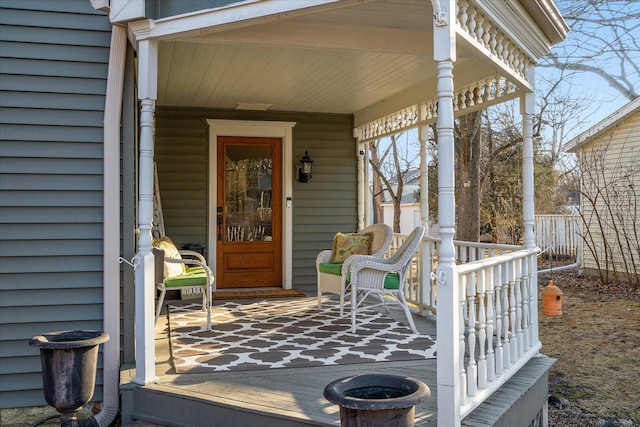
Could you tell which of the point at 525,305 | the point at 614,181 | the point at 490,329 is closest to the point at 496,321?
the point at 490,329

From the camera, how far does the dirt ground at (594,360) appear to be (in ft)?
15.1

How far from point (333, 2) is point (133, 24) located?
1297 millimetres

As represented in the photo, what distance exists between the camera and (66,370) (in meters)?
3.13

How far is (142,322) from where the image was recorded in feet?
11.2

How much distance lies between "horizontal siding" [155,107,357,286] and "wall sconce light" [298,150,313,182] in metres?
0.10

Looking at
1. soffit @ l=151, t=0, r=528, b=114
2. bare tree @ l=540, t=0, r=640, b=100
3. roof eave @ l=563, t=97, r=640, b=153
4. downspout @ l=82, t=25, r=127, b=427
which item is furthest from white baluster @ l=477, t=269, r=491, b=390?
bare tree @ l=540, t=0, r=640, b=100

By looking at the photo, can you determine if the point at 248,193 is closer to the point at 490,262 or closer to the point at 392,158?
the point at 490,262

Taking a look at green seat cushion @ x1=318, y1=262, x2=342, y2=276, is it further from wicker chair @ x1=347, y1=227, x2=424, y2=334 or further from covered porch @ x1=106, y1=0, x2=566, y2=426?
covered porch @ x1=106, y1=0, x2=566, y2=426

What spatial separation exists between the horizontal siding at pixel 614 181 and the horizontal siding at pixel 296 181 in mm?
5717

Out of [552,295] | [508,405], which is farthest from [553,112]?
[508,405]

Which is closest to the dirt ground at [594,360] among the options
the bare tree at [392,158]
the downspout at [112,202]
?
the downspout at [112,202]

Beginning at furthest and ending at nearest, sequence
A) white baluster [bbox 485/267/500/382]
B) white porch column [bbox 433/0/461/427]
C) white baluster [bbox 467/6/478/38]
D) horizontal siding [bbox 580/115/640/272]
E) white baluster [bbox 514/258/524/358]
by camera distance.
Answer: horizontal siding [bbox 580/115/640/272] → white baluster [bbox 514/258/524/358] → white baluster [bbox 485/267/500/382] → white baluster [bbox 467/6/478/38] → white porch column [bbox 433/0/461/427]

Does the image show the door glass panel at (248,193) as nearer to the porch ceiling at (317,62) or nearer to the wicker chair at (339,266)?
the porch ceiling at (317,62)

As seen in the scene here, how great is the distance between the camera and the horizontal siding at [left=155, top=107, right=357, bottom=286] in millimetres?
6902
